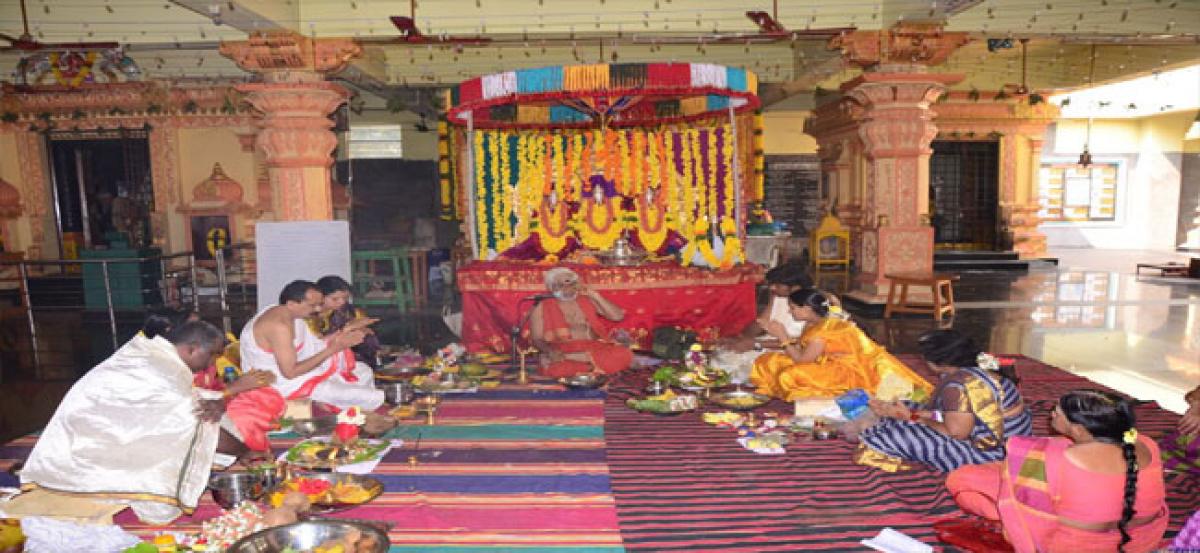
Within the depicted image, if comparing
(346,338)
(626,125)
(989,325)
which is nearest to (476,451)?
(346,338)

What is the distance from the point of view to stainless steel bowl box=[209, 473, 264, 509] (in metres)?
3.53

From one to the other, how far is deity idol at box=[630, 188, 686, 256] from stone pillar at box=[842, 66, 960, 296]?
3190mm

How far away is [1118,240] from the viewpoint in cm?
2088

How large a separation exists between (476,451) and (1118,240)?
73.5 feet

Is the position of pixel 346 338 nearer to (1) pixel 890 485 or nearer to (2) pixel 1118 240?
(1) pixel 890 485

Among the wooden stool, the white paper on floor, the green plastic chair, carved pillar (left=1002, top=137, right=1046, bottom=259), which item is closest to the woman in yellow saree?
the white paper on floor

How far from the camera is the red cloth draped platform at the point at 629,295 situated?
7.86 metres

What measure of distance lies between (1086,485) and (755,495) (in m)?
1.48

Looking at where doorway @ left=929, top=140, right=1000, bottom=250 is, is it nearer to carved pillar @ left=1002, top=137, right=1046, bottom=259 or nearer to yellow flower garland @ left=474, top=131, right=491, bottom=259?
carved pillar @ left=1002, top=137, right=1046, bottom=259

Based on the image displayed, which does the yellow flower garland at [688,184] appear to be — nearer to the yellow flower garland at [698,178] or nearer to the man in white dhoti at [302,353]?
the yellow flower garland at [698,178]

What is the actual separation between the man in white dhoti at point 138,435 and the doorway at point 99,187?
1314cm

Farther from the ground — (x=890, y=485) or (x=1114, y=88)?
(x=1114, y=88)

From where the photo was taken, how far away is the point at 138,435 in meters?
3.46

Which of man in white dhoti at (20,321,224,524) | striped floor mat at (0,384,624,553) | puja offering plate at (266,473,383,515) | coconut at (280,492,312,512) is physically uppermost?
man in white dhoti at (20,321,224,524)
